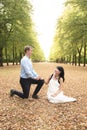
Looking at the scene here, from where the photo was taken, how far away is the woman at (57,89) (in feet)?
31.1

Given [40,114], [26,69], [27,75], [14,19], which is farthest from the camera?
[14,19]

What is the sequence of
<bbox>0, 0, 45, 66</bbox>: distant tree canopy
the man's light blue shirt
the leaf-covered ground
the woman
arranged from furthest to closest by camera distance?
<bbox>0, 0, 45, 66</bbox>: distant tree canopy
the man's light blue shirt
the woman
the leaf-covered ground

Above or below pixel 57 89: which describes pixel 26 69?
above

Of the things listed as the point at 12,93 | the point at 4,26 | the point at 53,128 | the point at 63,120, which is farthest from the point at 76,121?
the point at 4,26

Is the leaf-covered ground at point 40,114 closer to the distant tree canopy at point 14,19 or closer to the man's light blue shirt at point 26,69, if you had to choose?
the man's light blue shirt at point 26,69

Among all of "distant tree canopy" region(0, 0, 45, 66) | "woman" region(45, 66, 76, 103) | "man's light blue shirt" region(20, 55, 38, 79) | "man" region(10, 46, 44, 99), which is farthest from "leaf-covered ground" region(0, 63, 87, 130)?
"distant tree canopy" region(0, 0, 45, 66)

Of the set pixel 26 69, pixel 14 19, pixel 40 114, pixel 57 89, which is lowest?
pixel 40 114

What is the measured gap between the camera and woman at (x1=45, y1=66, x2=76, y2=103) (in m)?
9.47

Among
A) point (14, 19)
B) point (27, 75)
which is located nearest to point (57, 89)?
point (27, 75)

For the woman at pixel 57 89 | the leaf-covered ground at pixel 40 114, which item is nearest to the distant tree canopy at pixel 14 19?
the woman at pixel 57 89

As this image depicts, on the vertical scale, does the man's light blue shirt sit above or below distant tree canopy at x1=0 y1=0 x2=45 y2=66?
below

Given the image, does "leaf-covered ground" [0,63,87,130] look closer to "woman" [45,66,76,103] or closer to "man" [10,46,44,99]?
"woman" [45,66,76,103]

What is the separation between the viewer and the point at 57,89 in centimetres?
983

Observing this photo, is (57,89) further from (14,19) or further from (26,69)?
(14,19)
